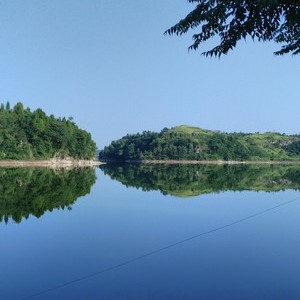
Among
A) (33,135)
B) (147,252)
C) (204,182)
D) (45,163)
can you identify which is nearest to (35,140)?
(33,135)

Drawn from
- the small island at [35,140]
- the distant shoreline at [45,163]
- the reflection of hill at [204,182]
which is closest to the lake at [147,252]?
the reflection of hill at [204,182]

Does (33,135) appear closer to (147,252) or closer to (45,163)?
(45,163)

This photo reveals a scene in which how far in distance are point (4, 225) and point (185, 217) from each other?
10.7m

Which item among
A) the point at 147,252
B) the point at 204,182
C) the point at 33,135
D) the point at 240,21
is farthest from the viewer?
the point at 33,135

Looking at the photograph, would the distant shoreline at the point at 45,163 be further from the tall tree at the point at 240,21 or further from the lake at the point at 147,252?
the tall tree at the point at 240,21

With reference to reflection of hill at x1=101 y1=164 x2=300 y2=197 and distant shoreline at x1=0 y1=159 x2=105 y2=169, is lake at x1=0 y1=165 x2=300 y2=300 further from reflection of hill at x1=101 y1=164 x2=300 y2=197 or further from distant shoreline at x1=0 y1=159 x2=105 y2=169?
distant shoreline at x1=0 y1=159 x2=105 y2=169

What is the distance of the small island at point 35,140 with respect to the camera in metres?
103

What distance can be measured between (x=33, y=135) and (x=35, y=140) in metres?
1.52

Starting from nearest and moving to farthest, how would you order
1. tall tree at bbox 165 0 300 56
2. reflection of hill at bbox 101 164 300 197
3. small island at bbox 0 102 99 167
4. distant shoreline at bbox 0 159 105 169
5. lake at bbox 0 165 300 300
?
tall tree at bbox 165 0 300 56
lake at bbox 0 165 300 300
reflection of hill at bbox 101 164 300 197
distant shoreline at bbox 0 159 105 169
small island at bbox 0 102 99 167

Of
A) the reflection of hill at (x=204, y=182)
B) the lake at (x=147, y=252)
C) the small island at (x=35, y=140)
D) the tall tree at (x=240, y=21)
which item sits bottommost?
the lake at (x=147, y=252)

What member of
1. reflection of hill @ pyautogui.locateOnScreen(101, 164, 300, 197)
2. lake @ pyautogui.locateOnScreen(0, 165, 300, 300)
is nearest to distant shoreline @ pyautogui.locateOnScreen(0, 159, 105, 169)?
reflection of hill @ pyautogui.locateOnScreen(101, 164, 300, 197)

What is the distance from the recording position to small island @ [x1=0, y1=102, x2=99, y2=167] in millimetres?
103000

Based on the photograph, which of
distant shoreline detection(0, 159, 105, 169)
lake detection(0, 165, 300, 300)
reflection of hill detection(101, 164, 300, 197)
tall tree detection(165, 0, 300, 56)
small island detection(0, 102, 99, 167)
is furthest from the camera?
small island detection(0, 102, 99, 167)

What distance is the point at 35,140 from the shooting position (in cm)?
11156
